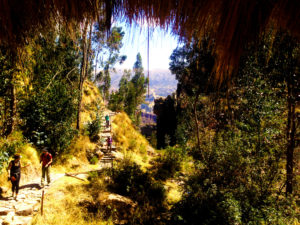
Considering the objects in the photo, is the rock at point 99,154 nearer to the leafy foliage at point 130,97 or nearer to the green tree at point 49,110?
the green tree at point 49,110

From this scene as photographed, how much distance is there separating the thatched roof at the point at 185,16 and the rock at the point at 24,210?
543 cm

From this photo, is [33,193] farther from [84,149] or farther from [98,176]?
[84,149]

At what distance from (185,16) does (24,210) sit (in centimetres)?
621

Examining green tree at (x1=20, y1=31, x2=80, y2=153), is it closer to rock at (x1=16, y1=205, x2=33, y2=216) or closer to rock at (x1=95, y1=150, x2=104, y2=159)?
rock at (x1=95, y1=150, x2=104, y2=159)

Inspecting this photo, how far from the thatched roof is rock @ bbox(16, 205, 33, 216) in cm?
543

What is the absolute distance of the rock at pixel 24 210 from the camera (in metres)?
4.51

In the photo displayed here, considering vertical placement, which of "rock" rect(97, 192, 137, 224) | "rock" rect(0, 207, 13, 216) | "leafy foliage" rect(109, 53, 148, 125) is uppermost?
"leafy foliage" rect(109, 53, 148, 125)

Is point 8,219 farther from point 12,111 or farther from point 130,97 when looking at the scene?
point 130,97

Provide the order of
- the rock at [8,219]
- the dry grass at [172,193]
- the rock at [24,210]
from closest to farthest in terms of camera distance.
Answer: the rock at [8,219] → the rock at [24,210] → the dry grass at [172,193]

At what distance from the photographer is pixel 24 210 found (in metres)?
4.58

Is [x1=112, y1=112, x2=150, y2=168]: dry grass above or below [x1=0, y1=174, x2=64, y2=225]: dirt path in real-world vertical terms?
above

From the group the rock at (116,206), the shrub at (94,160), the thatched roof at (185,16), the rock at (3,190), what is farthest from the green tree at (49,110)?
the thatched roof at (185,16)

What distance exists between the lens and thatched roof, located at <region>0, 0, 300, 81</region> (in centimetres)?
80

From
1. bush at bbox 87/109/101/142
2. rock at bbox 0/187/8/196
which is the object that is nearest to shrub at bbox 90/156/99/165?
bush at bbox 87/109/101/142
